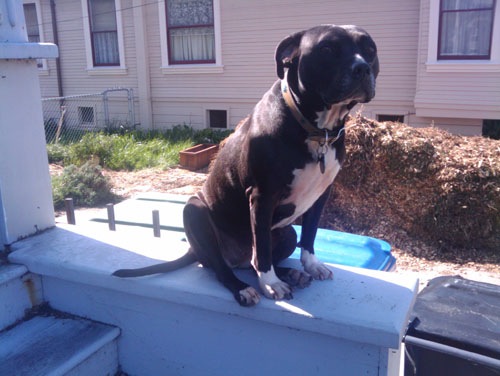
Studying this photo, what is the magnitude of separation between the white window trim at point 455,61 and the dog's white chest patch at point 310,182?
26.2 ft

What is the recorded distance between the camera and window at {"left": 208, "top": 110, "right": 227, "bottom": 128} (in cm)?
1228

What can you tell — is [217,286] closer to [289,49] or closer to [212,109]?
[289,49]

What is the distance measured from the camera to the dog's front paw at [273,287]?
2.12 metres

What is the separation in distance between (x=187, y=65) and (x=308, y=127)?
35.1 ft

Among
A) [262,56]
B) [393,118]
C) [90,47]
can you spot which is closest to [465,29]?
[393,118]

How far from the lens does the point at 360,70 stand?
1.82 metres

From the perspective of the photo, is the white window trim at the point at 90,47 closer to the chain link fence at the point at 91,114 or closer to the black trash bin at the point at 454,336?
the chain link fence at the point at 91,114

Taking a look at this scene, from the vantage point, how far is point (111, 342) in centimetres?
248

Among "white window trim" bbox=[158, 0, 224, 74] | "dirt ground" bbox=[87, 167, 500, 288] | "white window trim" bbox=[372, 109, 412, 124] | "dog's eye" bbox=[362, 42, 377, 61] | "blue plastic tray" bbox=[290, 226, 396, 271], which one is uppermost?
"white window trim" bbox=[158, 0, 224, 74]

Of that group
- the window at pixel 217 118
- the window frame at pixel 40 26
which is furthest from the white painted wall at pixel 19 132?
the window frame at pixel 40 26

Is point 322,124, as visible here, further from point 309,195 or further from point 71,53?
point 71,53

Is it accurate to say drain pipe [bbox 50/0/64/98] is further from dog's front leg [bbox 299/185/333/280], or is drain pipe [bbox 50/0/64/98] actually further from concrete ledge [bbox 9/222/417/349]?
dog's front leg [bbox 299/185/333/280]

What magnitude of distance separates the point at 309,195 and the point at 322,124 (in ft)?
1.13

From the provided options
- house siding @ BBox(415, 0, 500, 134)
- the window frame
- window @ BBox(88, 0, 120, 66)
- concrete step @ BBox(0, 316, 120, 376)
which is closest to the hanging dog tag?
concrete step @ BBox(0, 316, 120, 376)
